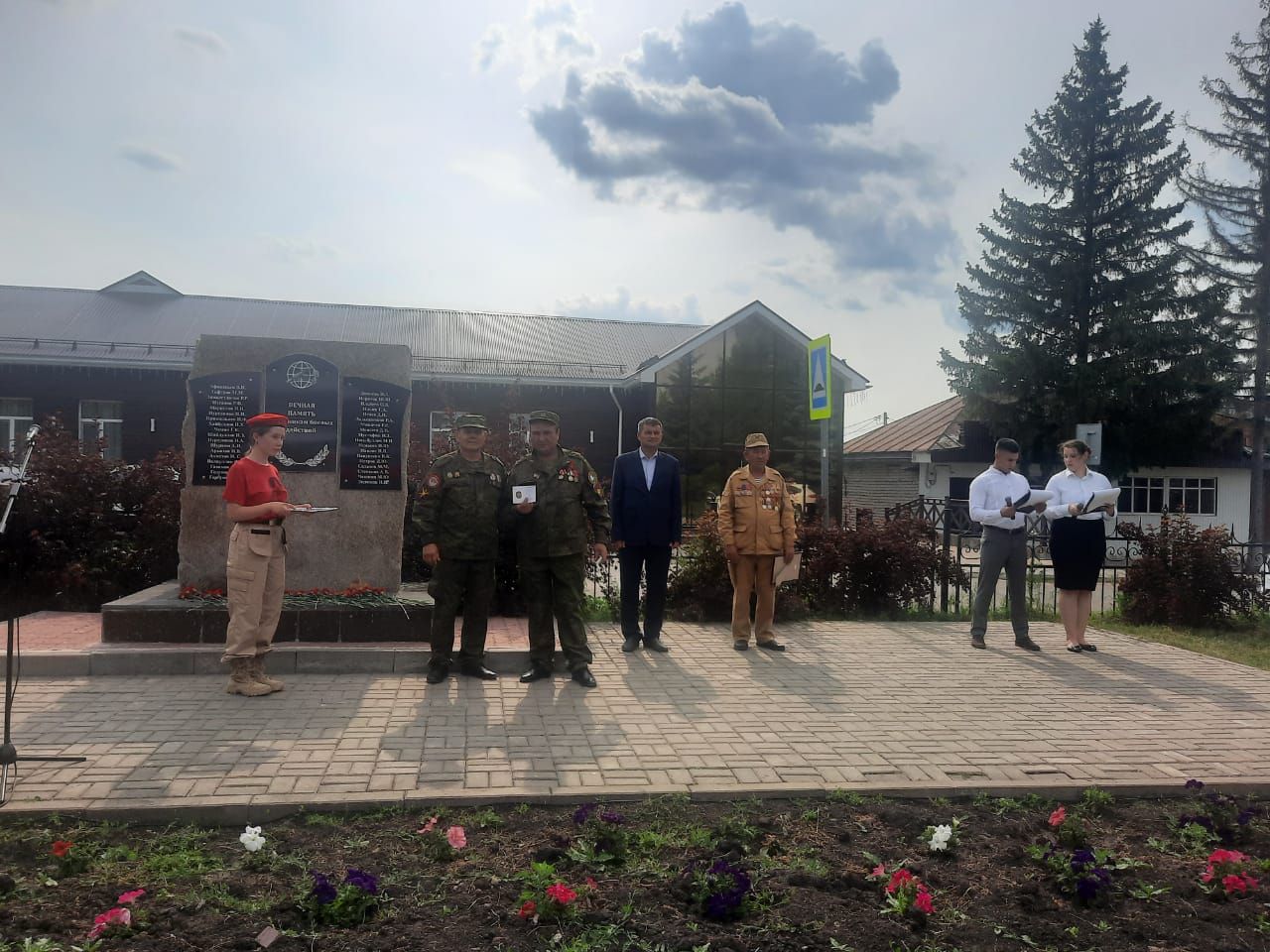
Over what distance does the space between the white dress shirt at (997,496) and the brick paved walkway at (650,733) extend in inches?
50.0

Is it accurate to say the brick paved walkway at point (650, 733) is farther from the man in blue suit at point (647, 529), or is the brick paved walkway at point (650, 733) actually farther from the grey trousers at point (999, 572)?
the grey trousers at point (999, 572)

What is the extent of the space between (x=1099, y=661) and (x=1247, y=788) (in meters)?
3.27

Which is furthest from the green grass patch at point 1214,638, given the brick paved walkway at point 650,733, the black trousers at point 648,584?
the black trousers at point 648,584

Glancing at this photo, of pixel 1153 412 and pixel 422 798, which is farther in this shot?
pixel 1153 412

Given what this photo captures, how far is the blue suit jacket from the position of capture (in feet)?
25.2

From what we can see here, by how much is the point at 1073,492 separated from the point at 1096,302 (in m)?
20.7

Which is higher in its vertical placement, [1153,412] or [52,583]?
[1153,412]

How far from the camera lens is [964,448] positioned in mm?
26234

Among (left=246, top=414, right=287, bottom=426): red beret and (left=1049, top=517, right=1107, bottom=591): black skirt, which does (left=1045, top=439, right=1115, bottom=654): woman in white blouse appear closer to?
(left=1049, top=517, right=1107, bottom=591): black skirt

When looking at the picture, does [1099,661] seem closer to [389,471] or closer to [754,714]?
[754,714]

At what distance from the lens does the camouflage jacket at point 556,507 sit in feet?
21.6

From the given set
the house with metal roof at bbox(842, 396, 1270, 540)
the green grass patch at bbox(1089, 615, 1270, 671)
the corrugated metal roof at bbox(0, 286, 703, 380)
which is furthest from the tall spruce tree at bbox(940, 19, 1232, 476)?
the green grass patch at bbox(1089, 615, 1270, 671)

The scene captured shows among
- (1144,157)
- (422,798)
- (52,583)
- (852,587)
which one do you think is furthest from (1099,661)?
(1144,157)

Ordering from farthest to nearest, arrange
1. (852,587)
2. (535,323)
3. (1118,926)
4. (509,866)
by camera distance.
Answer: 1. (535,323)
2. (852,587)
3. (509,866)
4. (1118,926)
